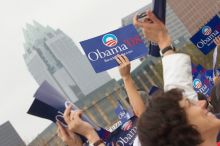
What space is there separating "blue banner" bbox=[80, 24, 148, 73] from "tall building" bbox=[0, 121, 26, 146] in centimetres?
11839

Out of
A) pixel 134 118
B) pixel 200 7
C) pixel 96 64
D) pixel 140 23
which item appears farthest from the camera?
pixel 200 7

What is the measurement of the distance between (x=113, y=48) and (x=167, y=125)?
6.82 ft

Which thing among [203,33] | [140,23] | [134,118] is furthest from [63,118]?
[203,33]

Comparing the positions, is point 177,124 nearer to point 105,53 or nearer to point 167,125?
point 167,125

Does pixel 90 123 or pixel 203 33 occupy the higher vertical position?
pixel 90 123

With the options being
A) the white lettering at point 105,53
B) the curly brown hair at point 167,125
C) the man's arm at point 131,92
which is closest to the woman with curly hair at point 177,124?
the curly brown hair at point 167,125

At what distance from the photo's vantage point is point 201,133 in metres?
2.77

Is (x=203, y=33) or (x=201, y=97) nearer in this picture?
(x=201, y=97)

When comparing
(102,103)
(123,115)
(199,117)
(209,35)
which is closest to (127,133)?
(209,35)

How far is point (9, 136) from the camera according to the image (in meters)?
131

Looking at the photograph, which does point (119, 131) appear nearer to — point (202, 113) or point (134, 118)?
point (134, 118)

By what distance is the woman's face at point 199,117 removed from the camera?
2.78 meters

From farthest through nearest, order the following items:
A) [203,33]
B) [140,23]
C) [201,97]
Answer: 1. [203,33]
2. [201,97]
3. [140,23]

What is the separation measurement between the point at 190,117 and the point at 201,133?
4.1 inches
